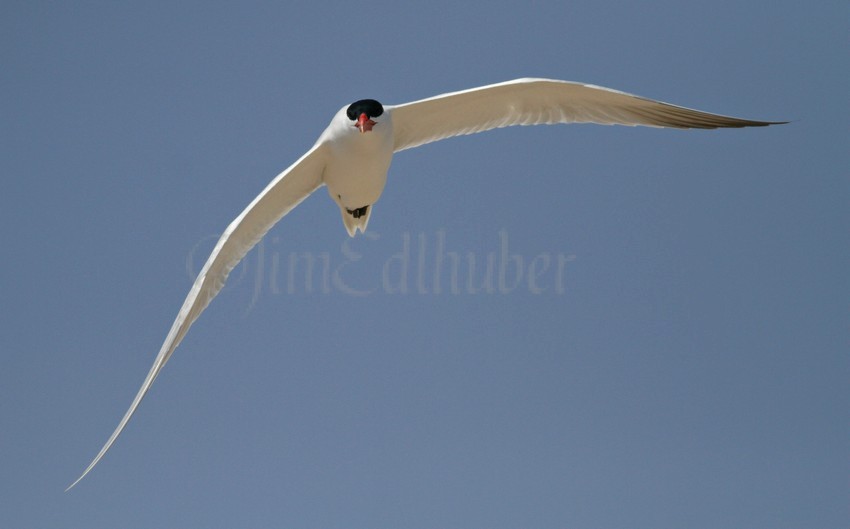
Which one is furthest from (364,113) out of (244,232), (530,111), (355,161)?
(530,111)

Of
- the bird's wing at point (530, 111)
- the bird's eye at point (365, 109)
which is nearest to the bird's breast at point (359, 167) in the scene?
the bird's eye at point (365, 109)

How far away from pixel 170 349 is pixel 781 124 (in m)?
6.15

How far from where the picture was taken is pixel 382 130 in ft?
28.1

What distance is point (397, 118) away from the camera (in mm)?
9047

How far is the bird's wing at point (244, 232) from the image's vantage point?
819 centimetres

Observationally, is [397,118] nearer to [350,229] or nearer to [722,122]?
[350,229]

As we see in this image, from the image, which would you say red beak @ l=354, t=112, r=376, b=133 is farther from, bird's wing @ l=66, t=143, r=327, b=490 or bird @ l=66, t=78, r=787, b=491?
bird's wing @ l=66, t=143, r=327, b=490

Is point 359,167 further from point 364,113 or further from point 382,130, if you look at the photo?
point 364,113

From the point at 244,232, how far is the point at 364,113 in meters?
1.79

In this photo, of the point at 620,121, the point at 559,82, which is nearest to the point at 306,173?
the point at 559,82

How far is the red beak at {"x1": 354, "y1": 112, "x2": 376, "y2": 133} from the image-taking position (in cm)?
834

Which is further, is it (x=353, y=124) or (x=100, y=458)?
(x=353, y=124)

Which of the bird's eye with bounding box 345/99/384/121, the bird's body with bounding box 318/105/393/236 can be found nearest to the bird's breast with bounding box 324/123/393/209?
the bird's body with bounding box 318/105/393/236

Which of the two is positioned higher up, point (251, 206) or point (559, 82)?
point (559, 82)
